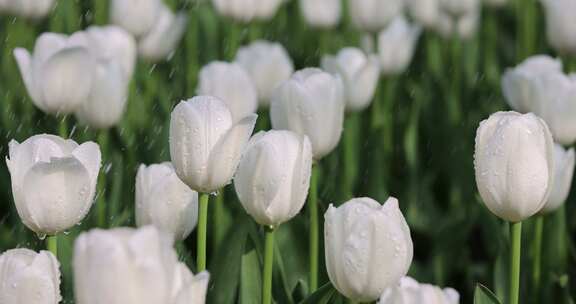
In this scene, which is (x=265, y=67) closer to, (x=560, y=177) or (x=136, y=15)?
(x=136, y=15)

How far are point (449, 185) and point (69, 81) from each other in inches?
48.0

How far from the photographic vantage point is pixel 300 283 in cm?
193

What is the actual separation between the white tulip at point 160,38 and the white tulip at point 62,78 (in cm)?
94

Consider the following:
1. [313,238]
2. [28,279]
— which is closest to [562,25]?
[313,238]

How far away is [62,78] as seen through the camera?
226cm

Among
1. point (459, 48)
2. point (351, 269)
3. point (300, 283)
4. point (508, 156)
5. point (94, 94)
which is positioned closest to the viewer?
point (351, 269)

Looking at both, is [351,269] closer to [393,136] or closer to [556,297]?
[556,297]

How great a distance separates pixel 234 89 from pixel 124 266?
1.34 m

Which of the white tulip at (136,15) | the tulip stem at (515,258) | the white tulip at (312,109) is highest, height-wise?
the white tulip at (136,15)

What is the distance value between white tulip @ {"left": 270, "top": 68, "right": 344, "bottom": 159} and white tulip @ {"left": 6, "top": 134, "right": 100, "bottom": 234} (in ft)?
1.84

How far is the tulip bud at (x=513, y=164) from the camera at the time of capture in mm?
1560

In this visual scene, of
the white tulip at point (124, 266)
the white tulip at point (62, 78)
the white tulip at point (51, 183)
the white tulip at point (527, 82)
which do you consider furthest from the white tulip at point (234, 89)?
the white tulip at point (124, 266)

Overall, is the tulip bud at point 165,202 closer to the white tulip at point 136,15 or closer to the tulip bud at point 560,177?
the tulip bud at point 560,177

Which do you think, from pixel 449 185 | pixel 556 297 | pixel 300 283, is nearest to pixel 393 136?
pixel 449 185
